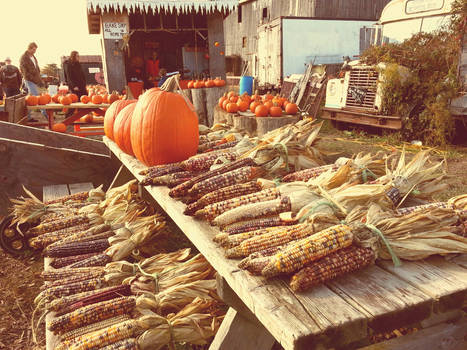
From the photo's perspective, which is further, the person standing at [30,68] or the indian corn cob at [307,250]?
the person standing at [30,68]

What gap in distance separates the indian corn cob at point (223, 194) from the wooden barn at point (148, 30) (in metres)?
12.6

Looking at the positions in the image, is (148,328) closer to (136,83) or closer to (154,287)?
(154,287)

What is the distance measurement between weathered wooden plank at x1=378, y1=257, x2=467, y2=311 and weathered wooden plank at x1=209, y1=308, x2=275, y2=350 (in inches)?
31.2

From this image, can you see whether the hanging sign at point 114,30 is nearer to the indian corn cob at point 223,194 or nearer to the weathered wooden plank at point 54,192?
the weathered wooden plank at point 54,192

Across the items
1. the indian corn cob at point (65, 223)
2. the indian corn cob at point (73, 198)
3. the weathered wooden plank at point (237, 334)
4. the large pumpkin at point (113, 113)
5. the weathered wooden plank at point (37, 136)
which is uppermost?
the large pumpkin at point (113, 113)

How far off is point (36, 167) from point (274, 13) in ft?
89.5

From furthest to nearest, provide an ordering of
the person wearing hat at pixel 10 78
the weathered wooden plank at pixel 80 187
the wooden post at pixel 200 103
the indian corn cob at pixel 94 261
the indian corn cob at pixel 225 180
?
the person wearing hat at pixel 10 78 < the wooden post at pixel 200 103 < the weathered wooden plank at pixel 80 187 < the indian corn cob at pixel 94 261 < the indian corn cob at pixel 225 180

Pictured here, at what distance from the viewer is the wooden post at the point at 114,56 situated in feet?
45.5

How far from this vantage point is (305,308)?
4.21 feet

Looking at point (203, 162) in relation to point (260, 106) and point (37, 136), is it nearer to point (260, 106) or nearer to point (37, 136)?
point (37, 136)

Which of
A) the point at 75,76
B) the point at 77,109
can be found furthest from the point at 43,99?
the point at 75,76

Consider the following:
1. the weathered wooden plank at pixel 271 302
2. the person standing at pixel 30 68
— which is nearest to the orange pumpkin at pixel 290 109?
the weathered wooden plank at pixel 271 302

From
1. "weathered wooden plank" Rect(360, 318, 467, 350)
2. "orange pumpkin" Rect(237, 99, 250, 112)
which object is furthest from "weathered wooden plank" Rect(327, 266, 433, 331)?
"orange pumpkin" Rect(237, 99, 250, 112)

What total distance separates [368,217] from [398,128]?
870 cm
